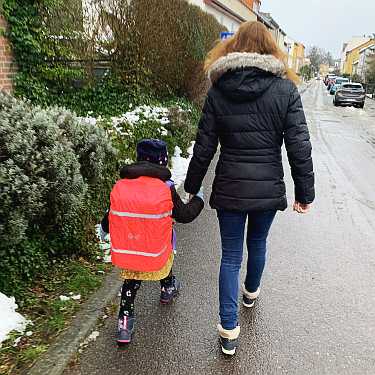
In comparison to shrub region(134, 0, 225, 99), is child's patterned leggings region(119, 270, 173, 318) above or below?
below

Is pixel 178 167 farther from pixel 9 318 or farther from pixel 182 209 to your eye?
pixel 9 318

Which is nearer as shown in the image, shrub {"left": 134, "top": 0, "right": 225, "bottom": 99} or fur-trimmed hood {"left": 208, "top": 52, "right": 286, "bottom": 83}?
fur-trimmed hood {"left": 208, "top": 52, "right": 286, "bottom": 83}

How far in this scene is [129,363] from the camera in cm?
281

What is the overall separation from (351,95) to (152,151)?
2795 centimetres

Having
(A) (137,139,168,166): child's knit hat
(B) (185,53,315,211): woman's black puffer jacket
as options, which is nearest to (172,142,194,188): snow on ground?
(A) (137,139,168,166): child's knit hat

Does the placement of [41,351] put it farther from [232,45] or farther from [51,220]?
[232,45]

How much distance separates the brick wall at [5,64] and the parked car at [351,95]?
24.2 metres

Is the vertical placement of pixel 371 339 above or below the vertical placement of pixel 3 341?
below

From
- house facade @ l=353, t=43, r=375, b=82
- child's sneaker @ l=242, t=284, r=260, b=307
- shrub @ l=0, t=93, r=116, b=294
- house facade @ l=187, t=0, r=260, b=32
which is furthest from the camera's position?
house facade @ l=353, t=43, r=375, b=82

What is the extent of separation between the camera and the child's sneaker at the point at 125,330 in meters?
2.97

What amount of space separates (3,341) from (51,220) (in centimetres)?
107

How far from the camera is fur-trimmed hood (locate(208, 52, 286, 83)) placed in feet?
8.40

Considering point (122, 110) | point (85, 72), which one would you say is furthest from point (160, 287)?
point (85, 72)

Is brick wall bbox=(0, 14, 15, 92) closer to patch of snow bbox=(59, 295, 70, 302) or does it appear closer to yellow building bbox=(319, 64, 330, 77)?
patch of snow bbox=(59, 295, 70, 302)
